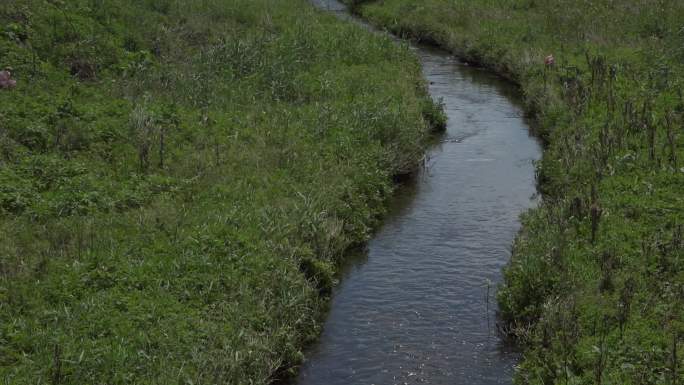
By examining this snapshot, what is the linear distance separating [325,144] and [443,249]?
362cm

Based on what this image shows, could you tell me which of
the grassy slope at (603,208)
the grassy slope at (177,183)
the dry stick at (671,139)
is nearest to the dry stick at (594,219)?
the grassy slope at (603,208)

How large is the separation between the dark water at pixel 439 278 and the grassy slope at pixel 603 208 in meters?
0.60

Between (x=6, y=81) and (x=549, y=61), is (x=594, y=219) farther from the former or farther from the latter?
(x=549, y=61)

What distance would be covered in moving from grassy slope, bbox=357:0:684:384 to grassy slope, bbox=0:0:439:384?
2.96 meters

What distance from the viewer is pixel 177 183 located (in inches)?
538

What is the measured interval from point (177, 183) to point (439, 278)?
440 centimetres

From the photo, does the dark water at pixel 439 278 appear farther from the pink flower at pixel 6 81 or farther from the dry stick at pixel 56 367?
the pink flower at pixel 6 81

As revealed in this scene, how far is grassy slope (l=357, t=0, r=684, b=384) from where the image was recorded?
9.41 meters

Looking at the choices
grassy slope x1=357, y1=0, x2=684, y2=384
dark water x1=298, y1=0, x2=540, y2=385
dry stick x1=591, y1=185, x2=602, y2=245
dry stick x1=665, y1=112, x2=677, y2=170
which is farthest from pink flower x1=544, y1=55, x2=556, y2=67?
dry stick x1=591, y1=185, x2=602, y2=245

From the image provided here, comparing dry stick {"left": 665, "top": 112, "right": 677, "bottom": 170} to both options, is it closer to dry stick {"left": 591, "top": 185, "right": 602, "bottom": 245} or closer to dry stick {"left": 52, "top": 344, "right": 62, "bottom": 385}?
dry stick {"left": 591, "top": 185, "right": 602, "bottom": 245}

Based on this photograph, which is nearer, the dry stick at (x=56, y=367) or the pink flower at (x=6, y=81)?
the dry stick at (x=56, y=367)

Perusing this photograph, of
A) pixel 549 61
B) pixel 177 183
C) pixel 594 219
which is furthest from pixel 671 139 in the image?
pixel 177 183

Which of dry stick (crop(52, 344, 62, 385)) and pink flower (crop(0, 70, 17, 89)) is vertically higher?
pink flower (crop(0, 70, 17, 89))

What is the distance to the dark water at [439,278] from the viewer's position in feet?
34.3
